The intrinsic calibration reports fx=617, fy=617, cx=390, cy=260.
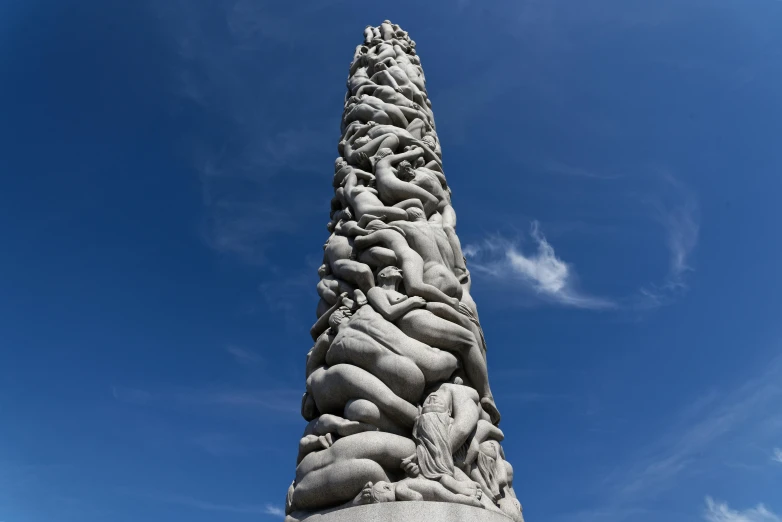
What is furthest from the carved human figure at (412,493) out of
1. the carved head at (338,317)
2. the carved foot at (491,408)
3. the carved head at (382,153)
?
the carved head at (382,153)

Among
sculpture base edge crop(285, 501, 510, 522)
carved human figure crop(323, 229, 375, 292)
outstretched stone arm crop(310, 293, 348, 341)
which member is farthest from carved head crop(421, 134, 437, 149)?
sculpture base edge crop(285, 501, 510, 522)

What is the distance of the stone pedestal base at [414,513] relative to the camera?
163 inches

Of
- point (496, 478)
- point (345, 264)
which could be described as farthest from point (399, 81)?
point (496, 478)

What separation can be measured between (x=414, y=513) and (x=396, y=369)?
1239 millimetres

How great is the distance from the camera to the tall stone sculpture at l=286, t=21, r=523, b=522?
14.9ft

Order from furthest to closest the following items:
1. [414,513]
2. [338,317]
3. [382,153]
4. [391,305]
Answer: [382,153] < [338,317] < [391,305] < [414,513]

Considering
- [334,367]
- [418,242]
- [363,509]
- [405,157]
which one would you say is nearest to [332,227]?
[405,157]

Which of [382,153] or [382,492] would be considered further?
[382,153]

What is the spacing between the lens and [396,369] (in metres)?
5.09

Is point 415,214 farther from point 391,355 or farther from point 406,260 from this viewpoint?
point 391,355

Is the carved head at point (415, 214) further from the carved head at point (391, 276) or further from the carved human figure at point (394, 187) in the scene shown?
the carved head at point (391, 276)

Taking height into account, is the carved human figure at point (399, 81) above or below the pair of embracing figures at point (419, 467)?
above

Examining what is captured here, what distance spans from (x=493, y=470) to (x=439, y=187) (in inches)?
151

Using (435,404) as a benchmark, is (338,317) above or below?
above
